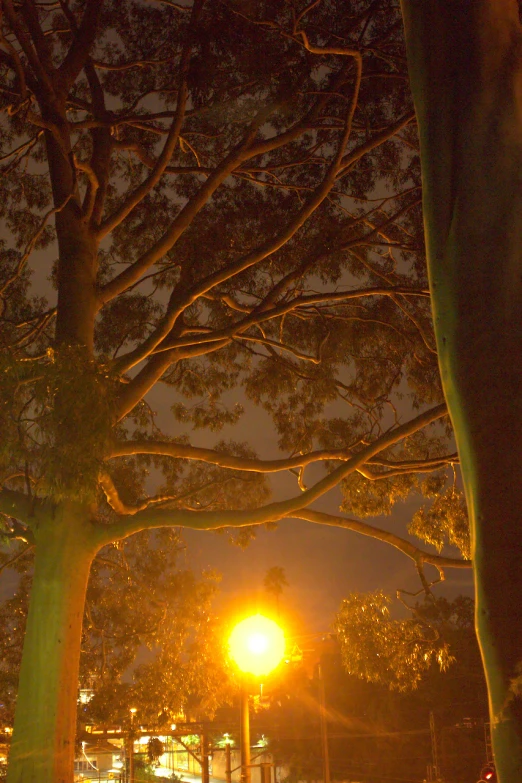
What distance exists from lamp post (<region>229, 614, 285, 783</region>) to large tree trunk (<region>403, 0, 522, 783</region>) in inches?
150

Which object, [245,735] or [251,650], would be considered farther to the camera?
[251,650]

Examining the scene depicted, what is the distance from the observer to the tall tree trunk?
19.3 feet

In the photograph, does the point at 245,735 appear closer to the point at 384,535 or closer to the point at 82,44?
the point at 384,535

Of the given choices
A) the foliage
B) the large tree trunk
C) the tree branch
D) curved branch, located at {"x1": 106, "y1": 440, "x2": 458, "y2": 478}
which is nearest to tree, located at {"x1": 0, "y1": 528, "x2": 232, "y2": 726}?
the foliage

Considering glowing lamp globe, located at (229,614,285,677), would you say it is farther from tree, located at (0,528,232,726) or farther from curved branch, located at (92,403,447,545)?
tree, located at (0,528,232,726)

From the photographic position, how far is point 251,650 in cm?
592

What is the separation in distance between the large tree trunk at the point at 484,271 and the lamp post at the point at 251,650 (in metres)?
3.80

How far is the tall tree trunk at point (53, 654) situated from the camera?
19.3ft

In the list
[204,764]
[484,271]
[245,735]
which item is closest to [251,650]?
[245,735]

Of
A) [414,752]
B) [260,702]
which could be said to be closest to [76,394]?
[260,702]

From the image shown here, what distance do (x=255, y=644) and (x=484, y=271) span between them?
426 centimetres

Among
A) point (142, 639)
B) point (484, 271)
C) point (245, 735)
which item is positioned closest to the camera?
point (484, 271)

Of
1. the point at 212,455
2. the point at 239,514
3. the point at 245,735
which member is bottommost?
the point at 245,735

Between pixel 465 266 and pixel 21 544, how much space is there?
1141cm
